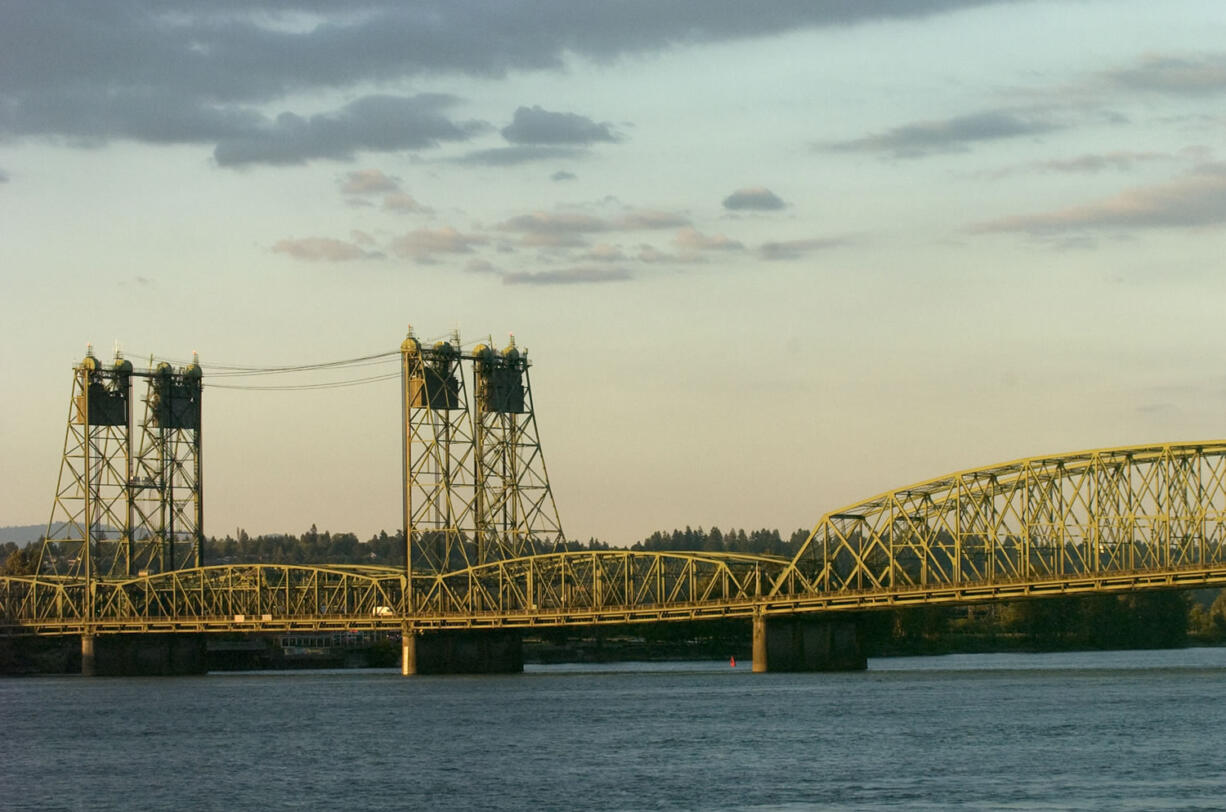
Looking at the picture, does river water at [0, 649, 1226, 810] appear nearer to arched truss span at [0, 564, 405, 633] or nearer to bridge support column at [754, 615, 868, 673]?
bridge support column at [754, 615, 868, 673]

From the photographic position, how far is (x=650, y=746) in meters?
82.3

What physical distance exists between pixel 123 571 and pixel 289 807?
124m

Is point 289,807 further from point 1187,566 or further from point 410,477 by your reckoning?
point 410,477

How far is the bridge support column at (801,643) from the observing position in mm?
134250

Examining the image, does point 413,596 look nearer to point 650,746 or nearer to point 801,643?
point 801,643

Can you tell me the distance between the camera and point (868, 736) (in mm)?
83188

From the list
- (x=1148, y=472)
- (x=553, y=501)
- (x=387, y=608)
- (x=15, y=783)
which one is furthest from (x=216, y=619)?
(x=15, y=783)

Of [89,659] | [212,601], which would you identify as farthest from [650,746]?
[89,659]

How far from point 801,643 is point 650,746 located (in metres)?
53.2

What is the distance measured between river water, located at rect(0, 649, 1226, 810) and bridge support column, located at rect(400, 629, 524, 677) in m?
19.6

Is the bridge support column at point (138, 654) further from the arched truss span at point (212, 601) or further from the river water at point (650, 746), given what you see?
the river water at point (650, 746)

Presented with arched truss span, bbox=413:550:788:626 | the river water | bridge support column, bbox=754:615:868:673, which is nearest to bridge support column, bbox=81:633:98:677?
arched truss span, bbox=413:550:788:626

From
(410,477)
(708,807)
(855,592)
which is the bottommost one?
(708,807)

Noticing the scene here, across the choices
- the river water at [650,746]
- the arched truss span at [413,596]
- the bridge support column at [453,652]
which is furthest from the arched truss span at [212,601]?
the river water at [650,746]
